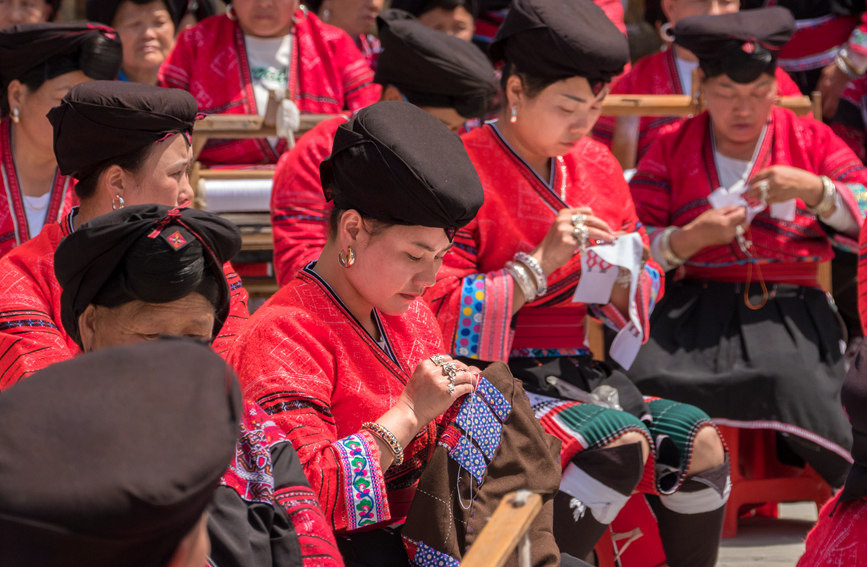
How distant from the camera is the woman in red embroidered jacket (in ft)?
7.18

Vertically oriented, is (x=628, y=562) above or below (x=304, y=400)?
below

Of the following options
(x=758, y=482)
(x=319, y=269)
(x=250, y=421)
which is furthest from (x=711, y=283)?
(x=250, y=421)

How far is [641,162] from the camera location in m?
4.22

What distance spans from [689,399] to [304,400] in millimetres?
2095

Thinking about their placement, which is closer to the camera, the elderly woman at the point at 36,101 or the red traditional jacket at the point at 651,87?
the elderly woman at the point at 36,101

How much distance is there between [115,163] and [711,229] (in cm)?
205

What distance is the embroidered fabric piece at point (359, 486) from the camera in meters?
2.14

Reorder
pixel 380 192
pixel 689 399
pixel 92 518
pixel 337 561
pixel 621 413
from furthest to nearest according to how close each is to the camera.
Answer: pixel 689 399 → pixel 621 413 → pixel 380 192 → pixel 337 561 → pixel 92 518

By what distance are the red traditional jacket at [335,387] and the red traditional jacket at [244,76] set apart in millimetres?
1972

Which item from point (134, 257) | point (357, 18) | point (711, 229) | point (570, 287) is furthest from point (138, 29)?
point (134, 257)

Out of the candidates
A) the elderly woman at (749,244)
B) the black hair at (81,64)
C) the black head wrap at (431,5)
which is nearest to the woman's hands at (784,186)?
the elderly woman at (749,244)

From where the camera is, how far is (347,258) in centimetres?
246

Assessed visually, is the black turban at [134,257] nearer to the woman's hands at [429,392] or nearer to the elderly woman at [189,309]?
the elderly woman at [189,309]

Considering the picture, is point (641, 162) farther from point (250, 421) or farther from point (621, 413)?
point (250, 421)
